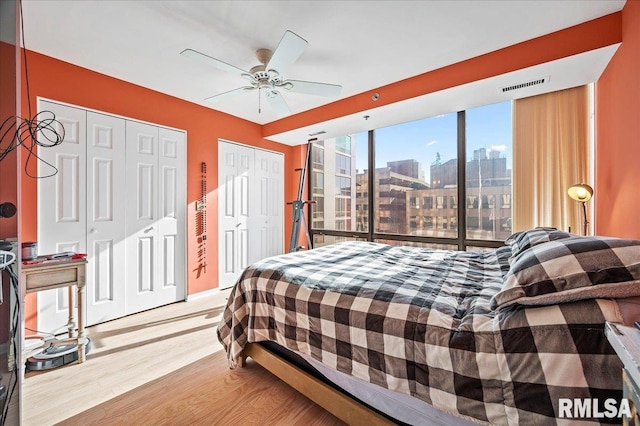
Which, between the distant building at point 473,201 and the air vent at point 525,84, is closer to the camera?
the air vent at point 525,84

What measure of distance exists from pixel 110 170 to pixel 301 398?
2.89m

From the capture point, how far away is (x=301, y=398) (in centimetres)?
174

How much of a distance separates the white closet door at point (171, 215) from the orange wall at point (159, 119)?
94mm

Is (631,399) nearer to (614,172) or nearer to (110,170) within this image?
(614,172)

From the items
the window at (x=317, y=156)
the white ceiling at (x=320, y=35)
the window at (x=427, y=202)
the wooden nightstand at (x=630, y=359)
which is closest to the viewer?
the wooden nightstand at (x=630, y=359)

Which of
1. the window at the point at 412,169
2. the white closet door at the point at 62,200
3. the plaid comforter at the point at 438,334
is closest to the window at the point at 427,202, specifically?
the window at the point at 412,169

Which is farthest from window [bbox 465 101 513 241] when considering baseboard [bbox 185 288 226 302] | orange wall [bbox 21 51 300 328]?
baseboard [bbox 185 288 226 302]

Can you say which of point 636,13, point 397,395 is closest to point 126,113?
point 397,395

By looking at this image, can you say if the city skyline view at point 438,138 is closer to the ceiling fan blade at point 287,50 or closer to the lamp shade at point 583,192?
the lamp shade at point 583,192

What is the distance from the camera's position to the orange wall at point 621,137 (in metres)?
1.78

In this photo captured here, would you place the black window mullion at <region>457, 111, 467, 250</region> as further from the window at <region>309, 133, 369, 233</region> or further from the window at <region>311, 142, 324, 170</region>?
the window at <region>311, 142, 324, 170</region>

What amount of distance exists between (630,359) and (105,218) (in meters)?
3.72

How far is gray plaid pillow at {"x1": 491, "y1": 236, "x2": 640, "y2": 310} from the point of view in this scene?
0.94 metres

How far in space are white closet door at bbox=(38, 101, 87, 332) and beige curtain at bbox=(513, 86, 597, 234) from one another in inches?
178
